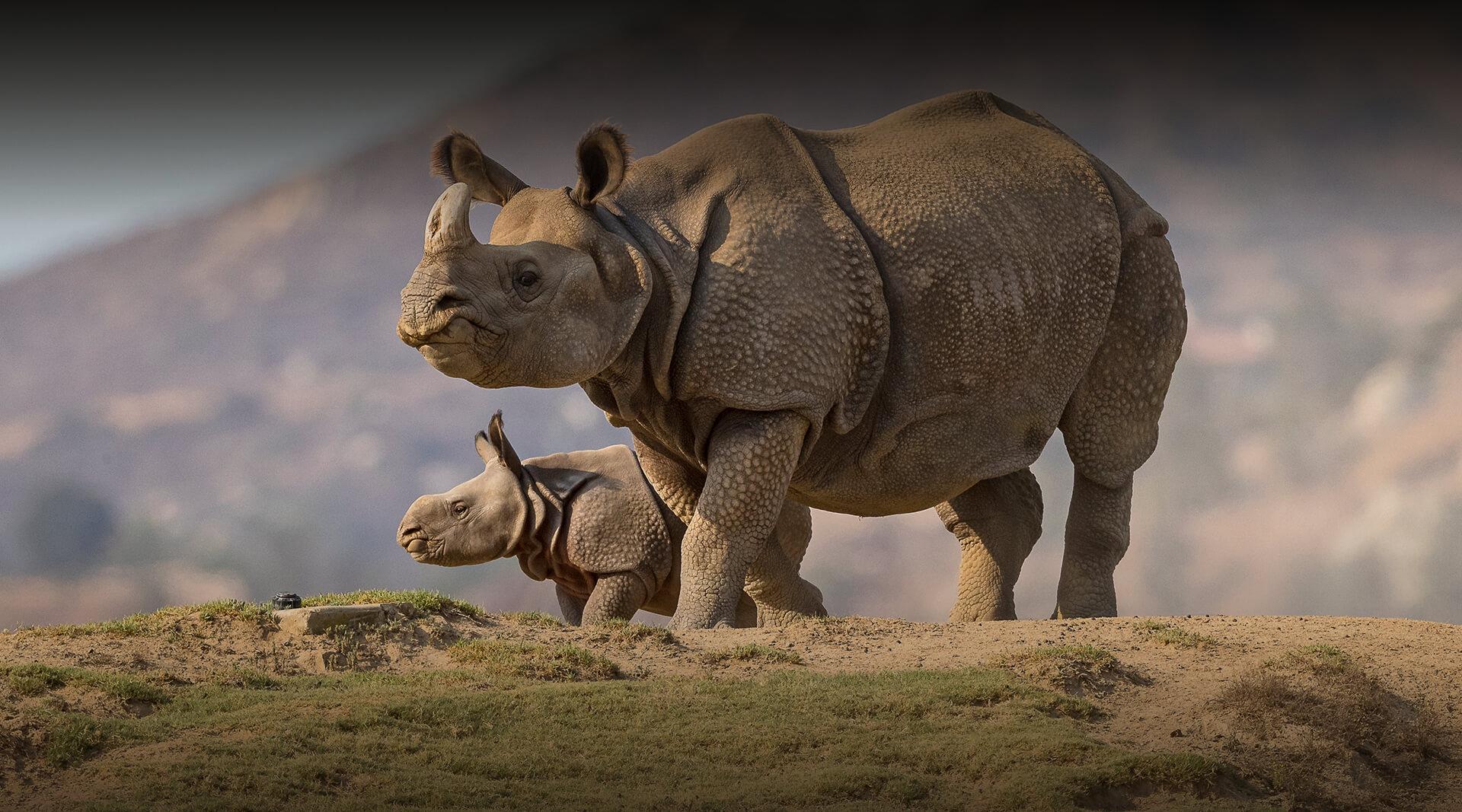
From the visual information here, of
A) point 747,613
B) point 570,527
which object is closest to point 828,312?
point 570,527

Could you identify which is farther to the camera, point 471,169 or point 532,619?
point 532,619

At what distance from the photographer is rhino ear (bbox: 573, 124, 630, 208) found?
11.4 metres

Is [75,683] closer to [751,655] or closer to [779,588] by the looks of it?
[751,655]

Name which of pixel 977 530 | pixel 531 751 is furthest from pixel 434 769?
pixel 977 530

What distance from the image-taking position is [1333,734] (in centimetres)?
960

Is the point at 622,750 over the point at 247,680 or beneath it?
beneath

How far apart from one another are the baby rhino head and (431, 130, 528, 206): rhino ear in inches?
172

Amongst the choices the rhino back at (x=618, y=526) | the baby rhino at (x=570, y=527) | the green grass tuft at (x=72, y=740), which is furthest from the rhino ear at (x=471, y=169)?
the green grass tuft at (x=72, y=740)

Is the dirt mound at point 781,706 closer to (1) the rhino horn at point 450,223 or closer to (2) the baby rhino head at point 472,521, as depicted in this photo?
(1) the rhino horn at point 450,223

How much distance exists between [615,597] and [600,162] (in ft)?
18.2

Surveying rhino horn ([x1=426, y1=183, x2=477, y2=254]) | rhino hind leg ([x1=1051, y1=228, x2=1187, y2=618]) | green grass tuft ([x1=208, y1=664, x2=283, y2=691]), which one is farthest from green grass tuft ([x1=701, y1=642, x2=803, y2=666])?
rhino hind leg ([x1=1051, y1=228, x2=1187, y2=618])

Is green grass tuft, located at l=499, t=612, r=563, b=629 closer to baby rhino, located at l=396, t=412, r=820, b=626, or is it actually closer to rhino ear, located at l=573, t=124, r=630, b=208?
baby rhino, located at l=396, t=412, r=820, b=626

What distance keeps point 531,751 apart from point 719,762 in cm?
98

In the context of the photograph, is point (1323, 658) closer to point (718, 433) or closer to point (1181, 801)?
point (1181, 801)
